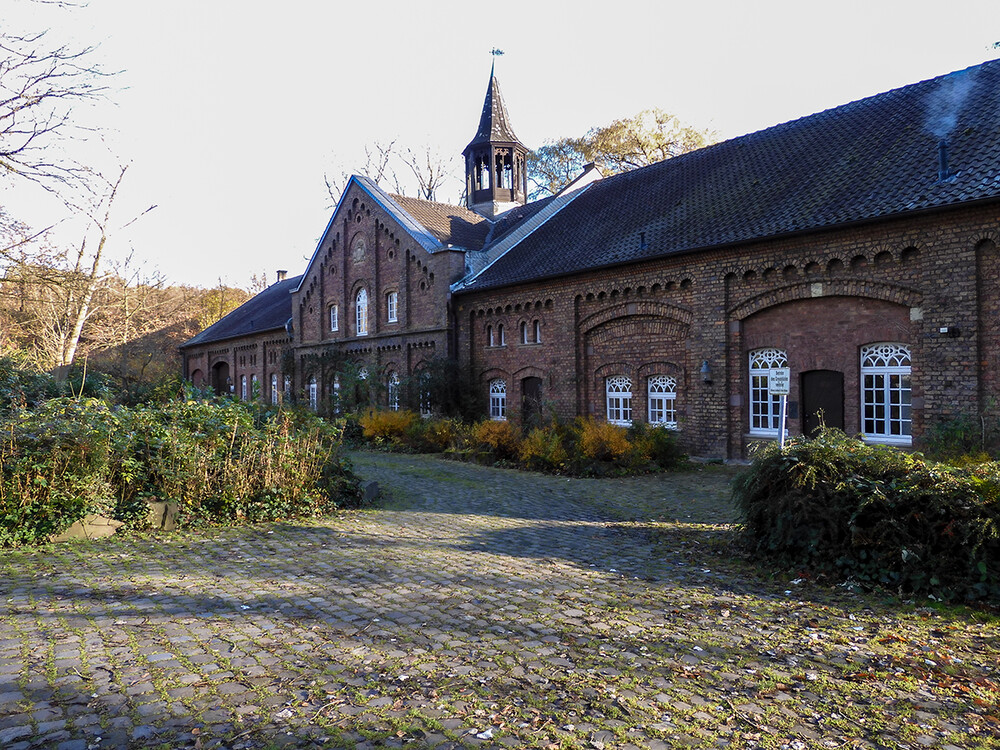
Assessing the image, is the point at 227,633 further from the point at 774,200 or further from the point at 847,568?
the point at 774,200

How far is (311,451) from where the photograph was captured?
32.1 feet

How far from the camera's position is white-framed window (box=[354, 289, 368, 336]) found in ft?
89.9

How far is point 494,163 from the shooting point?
96.3 ft

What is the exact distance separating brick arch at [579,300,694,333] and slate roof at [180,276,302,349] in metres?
18.7

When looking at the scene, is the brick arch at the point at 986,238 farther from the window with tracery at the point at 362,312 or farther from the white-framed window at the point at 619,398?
the window with tracery at the point at 362,312

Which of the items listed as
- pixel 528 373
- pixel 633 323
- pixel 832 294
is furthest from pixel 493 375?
pixel 832 294

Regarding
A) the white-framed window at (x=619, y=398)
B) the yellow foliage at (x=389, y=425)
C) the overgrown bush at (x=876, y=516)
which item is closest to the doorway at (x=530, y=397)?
the white-framed window at (x=619, y=398)

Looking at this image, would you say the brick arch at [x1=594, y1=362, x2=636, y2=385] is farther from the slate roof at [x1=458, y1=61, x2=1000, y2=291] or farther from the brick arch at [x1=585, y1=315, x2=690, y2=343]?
the slate roof at [x1=458, y1=61, x2=1000, y2=291]

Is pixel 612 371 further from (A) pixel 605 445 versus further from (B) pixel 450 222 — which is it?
(B) pixel 450 222

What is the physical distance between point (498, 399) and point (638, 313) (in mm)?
6154

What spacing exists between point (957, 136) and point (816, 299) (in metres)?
4.10

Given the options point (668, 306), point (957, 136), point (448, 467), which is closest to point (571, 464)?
point (448, 467)

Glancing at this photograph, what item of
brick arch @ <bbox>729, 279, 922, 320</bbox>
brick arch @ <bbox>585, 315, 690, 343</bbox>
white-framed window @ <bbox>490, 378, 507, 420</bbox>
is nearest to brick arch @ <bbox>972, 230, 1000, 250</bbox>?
brick arch @ <bbox>729, 279, 922, 320</bbox>

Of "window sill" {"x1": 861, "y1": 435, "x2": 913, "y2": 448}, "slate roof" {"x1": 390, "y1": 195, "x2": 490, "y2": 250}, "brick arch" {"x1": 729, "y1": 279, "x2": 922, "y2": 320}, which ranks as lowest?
"window sill" {"x1": 861, "y1": 435, "x2": 913, "y2": 448}
